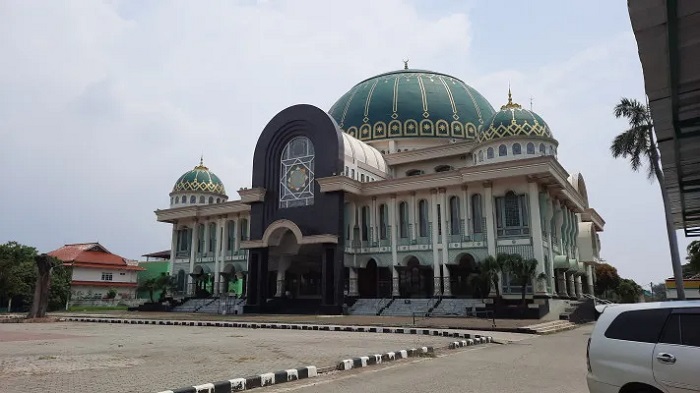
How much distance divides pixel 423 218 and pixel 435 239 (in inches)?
73.4

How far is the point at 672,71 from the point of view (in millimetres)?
5641

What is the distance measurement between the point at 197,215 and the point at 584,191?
3139 centimetres

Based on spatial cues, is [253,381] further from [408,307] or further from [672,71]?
[408,307]

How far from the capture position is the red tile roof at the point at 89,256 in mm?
48938

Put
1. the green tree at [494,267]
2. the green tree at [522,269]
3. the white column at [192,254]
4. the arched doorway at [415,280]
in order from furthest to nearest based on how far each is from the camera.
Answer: the white column at [192,254], the arched doorway at [415,280], the green tree at [494,267], the green tree at [522,269]

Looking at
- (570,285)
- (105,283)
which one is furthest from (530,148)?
(105,283)

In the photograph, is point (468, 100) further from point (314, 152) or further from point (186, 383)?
point (186, 383)

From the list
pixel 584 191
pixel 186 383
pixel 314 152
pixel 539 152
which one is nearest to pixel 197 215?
pixel 314 152

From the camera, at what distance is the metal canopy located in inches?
181

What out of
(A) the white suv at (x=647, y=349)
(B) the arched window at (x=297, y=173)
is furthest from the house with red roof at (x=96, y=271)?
(A) the white suv at (x=647, y=349)

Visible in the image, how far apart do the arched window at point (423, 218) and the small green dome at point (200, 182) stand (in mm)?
22922

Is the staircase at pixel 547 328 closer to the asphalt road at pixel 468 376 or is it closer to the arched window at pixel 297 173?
the asphalt road at pixel 468 376

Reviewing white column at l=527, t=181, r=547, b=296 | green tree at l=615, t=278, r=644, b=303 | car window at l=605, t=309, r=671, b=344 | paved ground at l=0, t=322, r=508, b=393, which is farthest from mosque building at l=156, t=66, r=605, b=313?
car window at l=605, t=309, r=671, b=344

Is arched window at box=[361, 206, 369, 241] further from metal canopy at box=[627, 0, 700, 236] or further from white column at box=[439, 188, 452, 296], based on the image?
metal canopy at box=[627, 0, 700, 236]
